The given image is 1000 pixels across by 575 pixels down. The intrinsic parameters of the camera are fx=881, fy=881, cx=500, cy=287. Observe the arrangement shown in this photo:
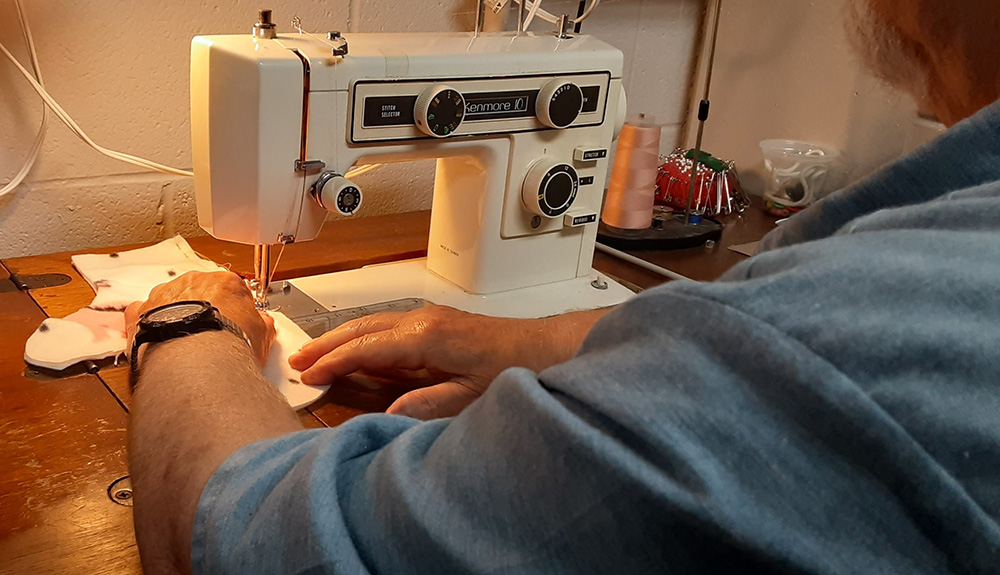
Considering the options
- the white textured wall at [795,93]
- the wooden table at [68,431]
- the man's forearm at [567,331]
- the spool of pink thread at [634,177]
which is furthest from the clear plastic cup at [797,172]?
the man's forearm at [567,331]

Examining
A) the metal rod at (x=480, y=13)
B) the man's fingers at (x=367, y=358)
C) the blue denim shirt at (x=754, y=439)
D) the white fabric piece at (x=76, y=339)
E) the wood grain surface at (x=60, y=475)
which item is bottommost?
the wood grain surface at (x=60, y=475)

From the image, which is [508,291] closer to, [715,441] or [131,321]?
[131,321]

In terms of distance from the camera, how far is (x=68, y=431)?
906 millimetres

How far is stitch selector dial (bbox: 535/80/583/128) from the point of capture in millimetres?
1235

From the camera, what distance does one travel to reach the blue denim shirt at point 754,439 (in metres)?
0.42

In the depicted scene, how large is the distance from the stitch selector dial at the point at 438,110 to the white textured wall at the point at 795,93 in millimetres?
1054

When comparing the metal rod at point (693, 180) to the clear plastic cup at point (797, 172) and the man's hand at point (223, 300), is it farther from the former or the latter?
the man's hand at point (223, 300)

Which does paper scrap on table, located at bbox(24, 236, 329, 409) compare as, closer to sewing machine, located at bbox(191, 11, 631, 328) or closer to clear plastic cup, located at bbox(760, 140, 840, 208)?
sewing machine, located at bbox(191, 11, 631, 328)

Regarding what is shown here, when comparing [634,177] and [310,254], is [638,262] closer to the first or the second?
[634,177]

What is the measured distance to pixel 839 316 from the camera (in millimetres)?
432

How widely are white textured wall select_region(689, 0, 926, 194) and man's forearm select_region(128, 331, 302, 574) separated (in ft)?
4.85

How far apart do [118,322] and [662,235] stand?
37.3 inches

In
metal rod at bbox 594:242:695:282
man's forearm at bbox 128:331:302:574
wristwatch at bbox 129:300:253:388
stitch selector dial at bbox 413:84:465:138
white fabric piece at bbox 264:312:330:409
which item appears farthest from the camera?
metal rod at bbox 594:242:695:282

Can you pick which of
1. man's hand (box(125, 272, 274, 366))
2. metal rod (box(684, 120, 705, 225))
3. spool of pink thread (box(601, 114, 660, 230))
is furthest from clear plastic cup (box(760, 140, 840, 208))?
man's hand (box(125, 272, 274, 366))
